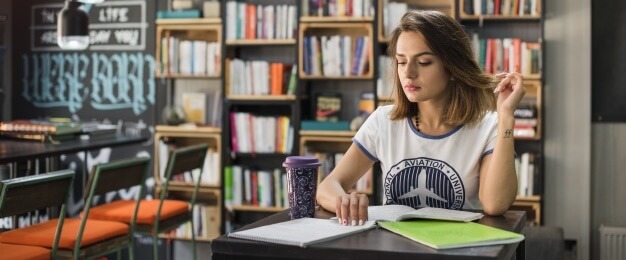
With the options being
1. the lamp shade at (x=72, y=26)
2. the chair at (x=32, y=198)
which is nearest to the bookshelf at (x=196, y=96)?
the lamp shade at (x=72, y=26)

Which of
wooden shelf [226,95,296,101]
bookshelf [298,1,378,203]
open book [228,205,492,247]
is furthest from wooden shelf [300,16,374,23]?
open book [228,205,492,247]

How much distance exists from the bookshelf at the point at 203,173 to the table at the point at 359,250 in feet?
12.1

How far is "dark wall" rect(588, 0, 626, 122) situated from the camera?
16.1 ft

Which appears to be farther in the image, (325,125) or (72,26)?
(325,125)

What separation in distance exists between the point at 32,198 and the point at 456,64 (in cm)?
171

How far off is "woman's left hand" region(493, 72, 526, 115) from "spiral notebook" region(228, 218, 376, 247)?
51 cm

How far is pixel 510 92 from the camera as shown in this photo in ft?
7.39

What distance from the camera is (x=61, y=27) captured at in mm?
4848

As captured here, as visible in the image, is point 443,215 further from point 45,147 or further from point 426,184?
point 45,147

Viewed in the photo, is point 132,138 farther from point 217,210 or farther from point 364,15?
point 364,15

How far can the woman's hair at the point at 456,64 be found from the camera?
7.68 feet

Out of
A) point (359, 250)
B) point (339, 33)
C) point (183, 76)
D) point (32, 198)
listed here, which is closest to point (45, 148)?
point (32, 198)

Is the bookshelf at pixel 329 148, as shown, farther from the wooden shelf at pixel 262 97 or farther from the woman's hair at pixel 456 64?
the woman's hair at pixel 456 64

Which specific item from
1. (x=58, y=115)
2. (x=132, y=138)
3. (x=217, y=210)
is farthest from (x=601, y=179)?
(x=58, y=115)
